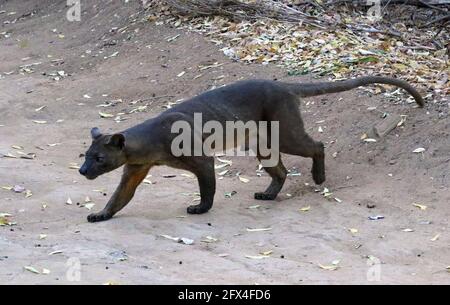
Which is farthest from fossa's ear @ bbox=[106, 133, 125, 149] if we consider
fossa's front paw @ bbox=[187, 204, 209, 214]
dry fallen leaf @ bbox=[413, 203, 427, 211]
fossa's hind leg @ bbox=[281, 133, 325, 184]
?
dry fallen leaf @ bbox=[413, 203, 427, 211]

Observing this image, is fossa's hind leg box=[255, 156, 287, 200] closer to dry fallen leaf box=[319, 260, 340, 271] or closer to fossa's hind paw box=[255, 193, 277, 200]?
fossa's hind paw box=[255, 193, 277, 200]

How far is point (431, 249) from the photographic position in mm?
6555

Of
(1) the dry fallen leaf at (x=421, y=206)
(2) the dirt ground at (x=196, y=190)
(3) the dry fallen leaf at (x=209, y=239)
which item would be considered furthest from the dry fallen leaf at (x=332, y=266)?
(1) the dry fallen leaf at (x=421, y=206)

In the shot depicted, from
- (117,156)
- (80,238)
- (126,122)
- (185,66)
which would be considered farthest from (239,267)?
(185,66)

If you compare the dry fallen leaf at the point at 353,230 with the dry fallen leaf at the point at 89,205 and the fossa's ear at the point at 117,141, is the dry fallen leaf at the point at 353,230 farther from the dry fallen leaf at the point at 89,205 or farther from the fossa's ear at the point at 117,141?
the dry fallen leaf at the point at 89,205

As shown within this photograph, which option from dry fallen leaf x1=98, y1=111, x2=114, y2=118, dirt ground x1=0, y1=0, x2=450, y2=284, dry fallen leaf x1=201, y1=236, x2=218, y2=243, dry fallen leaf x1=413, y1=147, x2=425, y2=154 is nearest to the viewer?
dirt ground x1=0, y1=0, x2=450, y2=284

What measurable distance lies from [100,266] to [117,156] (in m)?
1.69

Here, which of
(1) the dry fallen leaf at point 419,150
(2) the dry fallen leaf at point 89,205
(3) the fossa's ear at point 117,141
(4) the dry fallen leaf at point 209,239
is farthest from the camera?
(1) the dry fallen leaf at point 419,150

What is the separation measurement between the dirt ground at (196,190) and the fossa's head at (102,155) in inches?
18.4

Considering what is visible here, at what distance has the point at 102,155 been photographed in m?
7.30

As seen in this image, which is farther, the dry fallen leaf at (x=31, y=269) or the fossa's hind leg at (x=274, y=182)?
the fossa's hind leg at (x=274, y=182)

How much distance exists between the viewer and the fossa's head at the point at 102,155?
23.9ft

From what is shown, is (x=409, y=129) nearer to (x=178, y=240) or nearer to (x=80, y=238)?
(x=178, y=240)

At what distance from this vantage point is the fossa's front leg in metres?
7.46
